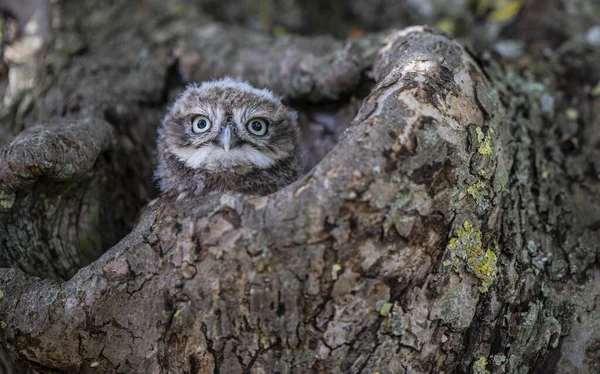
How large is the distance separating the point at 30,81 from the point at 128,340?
8.64 feet

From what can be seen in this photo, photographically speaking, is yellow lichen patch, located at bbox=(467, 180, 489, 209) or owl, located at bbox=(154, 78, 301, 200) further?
owl, located at bbox=(154, 78, 301, 200)

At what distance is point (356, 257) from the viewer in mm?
2510

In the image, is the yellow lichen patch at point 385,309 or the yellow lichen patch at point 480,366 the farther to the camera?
the yellow lichen patch at point 480,366

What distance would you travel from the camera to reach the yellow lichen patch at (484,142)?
9.19 ft

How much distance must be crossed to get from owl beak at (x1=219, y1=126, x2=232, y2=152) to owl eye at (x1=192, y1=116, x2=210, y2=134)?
210 mm

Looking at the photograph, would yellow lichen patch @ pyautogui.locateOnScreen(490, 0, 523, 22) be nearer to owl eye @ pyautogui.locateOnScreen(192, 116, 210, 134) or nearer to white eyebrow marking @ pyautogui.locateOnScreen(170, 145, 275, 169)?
white eyebrow marking @ pyautogui.locateOnScreen(170, 145, 275, 169)

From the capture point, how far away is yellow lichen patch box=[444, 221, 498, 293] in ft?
8.77

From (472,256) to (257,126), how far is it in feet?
4.81

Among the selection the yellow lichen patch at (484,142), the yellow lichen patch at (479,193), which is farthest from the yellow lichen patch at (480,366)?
the yellow lichen patch at (484,142)

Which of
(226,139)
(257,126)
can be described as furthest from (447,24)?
(226,139)

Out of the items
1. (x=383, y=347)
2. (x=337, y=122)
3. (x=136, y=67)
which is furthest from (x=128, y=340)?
(x=136, y=67)

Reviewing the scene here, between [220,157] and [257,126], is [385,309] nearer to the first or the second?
[220,157]

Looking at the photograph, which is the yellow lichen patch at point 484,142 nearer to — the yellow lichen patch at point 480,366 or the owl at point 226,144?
the yellow lichen patch at point 480,366

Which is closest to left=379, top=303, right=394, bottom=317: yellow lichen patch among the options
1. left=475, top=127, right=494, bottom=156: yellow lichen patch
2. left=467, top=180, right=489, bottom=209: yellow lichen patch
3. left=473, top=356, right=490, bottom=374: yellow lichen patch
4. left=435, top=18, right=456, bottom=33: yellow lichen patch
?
left=473, top=356, right=490, bottom=374: yellow lichen patch
